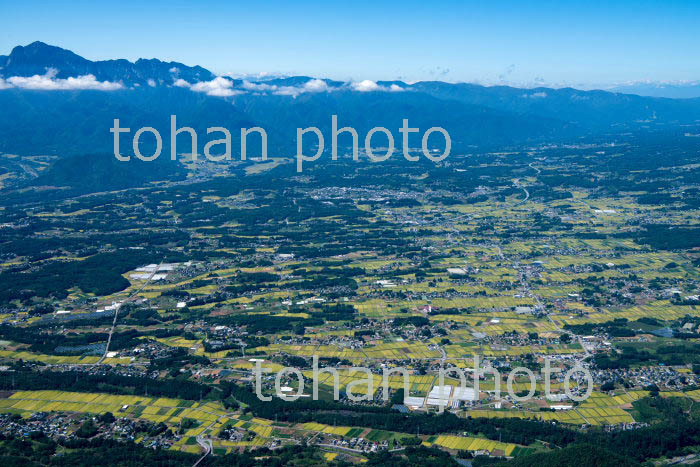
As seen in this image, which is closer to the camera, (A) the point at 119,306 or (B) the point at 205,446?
(B) the point at 205,446

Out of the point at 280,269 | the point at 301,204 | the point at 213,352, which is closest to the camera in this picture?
the point at 213,352

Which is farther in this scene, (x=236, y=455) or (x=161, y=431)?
(x=161, y=431)

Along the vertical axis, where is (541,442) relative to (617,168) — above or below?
below

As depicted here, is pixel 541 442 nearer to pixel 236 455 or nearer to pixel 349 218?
pixel 236 455

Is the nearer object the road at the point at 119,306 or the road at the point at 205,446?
the road at the point at 205,446

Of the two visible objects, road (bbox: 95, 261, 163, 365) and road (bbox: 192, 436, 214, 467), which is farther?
road (bbox: 95, 261, 163, 365)

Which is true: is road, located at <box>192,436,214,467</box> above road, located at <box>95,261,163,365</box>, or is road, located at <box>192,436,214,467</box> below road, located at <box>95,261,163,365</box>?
below

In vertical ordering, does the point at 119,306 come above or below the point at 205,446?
above

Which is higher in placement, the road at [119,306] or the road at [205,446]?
the road at [119,306]

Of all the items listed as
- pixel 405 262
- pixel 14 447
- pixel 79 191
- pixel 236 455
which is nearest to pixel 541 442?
pixel 236 455

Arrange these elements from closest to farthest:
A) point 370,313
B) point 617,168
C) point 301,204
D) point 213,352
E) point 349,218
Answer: point 213,352
point 370,313
point 349,218
point 301,204
point 617,168
